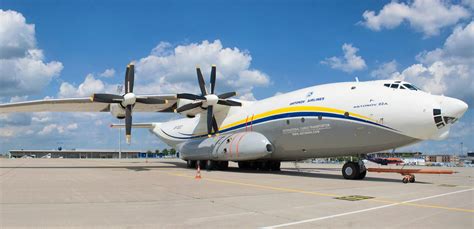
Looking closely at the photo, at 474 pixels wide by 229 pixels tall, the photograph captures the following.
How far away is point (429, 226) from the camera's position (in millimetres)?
7098

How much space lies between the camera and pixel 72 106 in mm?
29500

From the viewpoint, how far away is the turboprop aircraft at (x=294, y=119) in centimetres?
1661

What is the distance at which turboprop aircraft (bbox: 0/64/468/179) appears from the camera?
54.5ft

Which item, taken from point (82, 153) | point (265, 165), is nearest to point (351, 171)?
point (265, 165)

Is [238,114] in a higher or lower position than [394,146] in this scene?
higher

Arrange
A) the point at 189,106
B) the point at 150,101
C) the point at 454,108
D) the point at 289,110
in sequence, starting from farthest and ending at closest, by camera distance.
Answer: the point at 189,106 < the point at 150,101 < the point at 289,110 < the point at 454,108

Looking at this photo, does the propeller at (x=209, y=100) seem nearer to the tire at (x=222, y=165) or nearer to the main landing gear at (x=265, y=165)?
the tire at (x=222, y=165)

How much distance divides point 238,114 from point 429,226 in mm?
20053

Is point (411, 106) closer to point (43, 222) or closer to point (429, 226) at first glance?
point (429, 226)

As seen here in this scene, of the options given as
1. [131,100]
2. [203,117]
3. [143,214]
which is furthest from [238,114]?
[143,214]

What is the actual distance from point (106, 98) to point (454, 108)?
2019 centimetres

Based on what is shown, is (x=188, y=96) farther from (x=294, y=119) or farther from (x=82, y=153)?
(x=82, y=153)

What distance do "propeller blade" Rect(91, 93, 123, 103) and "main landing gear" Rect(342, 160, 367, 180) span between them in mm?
15772

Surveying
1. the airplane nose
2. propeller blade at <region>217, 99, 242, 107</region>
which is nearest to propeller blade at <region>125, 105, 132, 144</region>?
propeller blade at <region>217, 99, 242, 107</region>
